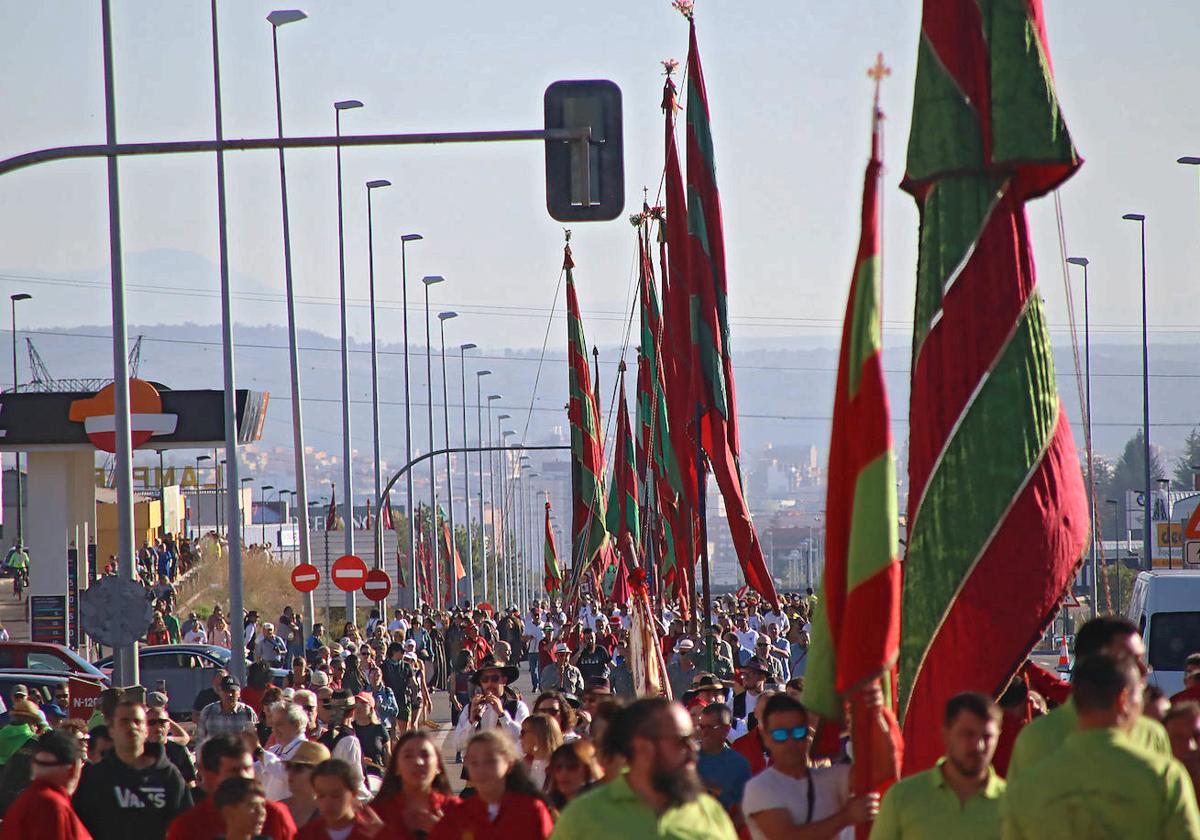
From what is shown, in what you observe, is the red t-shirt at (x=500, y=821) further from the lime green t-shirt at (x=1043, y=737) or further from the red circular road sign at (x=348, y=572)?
the red circular road sign at (x=348, y=572)

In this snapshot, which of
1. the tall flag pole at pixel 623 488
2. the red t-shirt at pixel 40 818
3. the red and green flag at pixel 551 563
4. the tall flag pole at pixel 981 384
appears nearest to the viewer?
the tall flag pole at pixel 981 384

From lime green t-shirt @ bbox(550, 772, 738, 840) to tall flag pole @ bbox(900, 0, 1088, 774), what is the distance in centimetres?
246

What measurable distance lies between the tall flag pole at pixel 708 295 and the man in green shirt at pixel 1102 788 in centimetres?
1358

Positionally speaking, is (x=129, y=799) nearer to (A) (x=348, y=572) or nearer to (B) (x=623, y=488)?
Result: (A) (x=348, y=572)

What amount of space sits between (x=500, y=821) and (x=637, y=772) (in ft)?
7.18

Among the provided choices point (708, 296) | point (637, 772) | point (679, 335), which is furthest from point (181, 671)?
point (637, 772)

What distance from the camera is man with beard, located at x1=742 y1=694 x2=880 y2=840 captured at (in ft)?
23.7

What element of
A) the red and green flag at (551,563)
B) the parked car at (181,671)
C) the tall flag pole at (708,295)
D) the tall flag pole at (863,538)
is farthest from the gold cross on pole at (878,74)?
the red and green flag at (551,563)

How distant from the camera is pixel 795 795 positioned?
7352 mm

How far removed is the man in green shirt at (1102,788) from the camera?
563cm

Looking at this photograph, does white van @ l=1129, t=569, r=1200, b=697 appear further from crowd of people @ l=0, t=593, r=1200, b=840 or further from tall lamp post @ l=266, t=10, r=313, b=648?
tall lamp post @ l=266, t=10, r=313, b=648

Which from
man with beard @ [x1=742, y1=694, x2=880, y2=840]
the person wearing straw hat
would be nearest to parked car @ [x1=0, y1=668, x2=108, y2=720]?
the person wearing straw hat

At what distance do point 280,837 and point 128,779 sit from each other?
5.32 ft

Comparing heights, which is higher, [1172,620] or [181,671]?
[1172,620]
